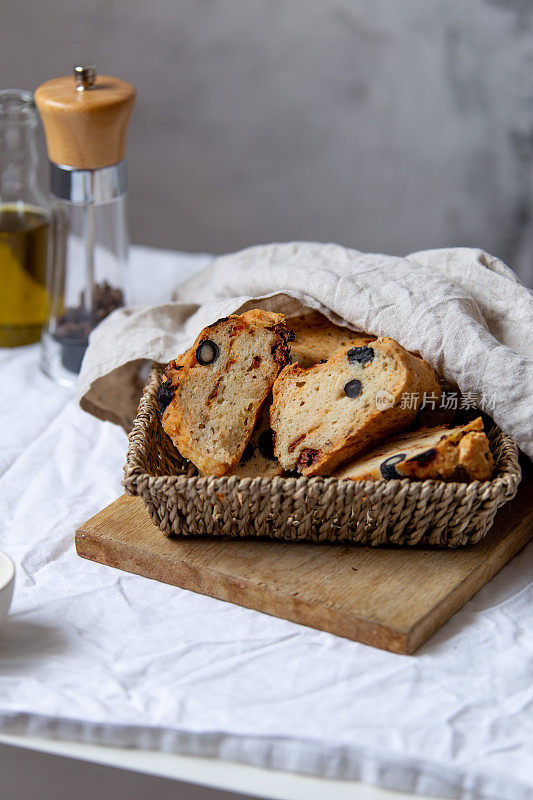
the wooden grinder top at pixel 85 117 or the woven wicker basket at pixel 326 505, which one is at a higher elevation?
the wooden grinder top at pixel 85 117

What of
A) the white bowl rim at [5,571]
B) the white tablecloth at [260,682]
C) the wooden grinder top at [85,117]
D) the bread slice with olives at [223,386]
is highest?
the wooden grinder top at [85,117]

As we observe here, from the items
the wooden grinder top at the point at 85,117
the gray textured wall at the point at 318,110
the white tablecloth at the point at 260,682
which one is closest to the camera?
the white tablecloth at the point at 260,682

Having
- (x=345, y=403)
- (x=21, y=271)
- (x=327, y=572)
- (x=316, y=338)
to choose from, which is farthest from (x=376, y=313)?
(x=21, y=271)

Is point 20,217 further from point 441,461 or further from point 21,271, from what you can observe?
point 441,461

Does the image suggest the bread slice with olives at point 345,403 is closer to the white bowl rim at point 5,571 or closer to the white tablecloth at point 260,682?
the white tablecloth at point 260,682

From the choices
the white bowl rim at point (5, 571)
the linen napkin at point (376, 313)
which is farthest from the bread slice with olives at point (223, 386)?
the white bowl rim at point (5, 571)

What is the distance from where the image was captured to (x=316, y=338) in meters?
1.59

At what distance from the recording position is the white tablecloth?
1.03 metres

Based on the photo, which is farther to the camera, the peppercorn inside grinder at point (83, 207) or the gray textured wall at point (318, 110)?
the gray textured wall at point (318, 110)

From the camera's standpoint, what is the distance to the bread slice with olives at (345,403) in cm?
133

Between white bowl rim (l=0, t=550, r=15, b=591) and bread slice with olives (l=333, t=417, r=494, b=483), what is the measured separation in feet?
1.53

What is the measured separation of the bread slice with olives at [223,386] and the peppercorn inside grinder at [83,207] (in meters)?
0.52

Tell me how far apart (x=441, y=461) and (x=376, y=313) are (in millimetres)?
363

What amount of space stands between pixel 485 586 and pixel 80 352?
962 millimetres
